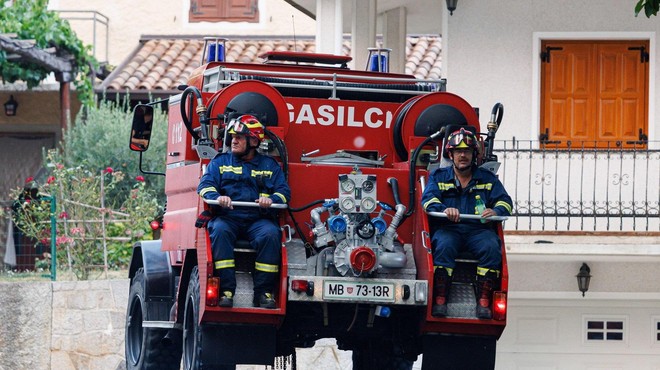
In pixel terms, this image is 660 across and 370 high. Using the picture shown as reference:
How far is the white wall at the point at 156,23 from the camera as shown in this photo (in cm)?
3192

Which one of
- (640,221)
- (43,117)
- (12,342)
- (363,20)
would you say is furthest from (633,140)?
(43,117)

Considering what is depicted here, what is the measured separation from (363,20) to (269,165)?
9633mm

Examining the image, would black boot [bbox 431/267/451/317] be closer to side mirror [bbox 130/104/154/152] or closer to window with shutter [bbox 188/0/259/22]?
side mirror [bbox 130/104/154/152]

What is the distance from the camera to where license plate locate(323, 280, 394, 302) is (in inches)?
456

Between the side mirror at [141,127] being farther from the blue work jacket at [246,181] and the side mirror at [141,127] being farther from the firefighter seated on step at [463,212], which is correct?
the firefighter seated on step at [463,212]

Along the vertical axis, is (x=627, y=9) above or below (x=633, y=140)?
above

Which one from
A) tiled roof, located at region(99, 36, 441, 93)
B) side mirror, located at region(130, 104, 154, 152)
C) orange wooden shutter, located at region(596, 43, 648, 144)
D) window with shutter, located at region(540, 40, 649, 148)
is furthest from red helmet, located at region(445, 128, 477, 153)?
tiled roof, located at region(99, 36, 441, 93)

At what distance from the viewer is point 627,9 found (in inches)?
760

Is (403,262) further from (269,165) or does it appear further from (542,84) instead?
(542,84)

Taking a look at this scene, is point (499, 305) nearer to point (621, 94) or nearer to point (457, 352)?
point (457, 352)

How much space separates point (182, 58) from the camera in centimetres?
3052

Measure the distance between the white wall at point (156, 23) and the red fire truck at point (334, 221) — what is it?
18165 mm

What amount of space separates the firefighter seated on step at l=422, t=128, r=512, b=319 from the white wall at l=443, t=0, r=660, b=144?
24.0 ft

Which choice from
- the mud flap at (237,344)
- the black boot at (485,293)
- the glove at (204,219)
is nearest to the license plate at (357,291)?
the mud flap at (237,344)
